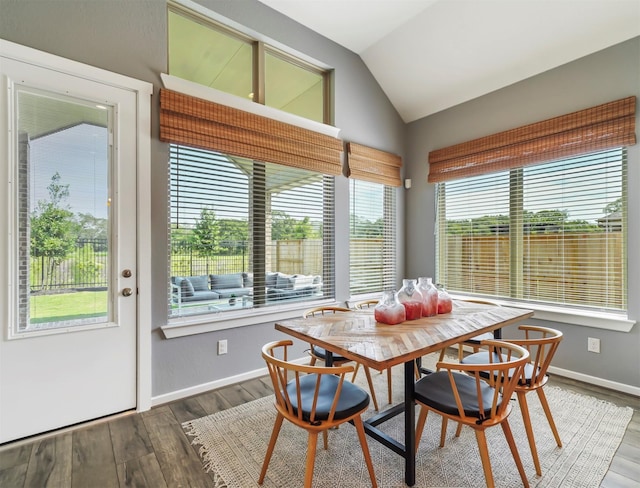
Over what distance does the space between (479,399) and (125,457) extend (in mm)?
1953

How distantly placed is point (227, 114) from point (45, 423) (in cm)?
252

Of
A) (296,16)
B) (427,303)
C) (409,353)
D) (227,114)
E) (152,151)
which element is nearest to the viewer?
(409,353)

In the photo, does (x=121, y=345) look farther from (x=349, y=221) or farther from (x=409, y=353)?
(x=349, y=221)

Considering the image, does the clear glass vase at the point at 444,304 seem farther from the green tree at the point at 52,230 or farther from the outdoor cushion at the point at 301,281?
the green tree at the point at 52,230

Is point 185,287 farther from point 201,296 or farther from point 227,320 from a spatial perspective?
point 227,320

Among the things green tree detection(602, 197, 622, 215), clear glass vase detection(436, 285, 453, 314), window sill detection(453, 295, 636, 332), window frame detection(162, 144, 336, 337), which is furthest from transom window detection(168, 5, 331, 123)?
window sill detection(453, 295, 636, 332)

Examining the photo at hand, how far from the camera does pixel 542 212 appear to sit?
10.5ft

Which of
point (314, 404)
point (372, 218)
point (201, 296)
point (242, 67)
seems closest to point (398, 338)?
point (314, 404)

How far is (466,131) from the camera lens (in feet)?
12.2

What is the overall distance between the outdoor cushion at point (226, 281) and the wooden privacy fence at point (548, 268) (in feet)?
8.57

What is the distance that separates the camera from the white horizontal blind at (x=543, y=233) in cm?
279

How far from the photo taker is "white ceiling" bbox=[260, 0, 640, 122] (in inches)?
104

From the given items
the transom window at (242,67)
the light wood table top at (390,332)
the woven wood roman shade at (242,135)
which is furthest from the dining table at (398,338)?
the transom window at (242,67)

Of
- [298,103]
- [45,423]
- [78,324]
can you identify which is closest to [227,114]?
[298,103]
